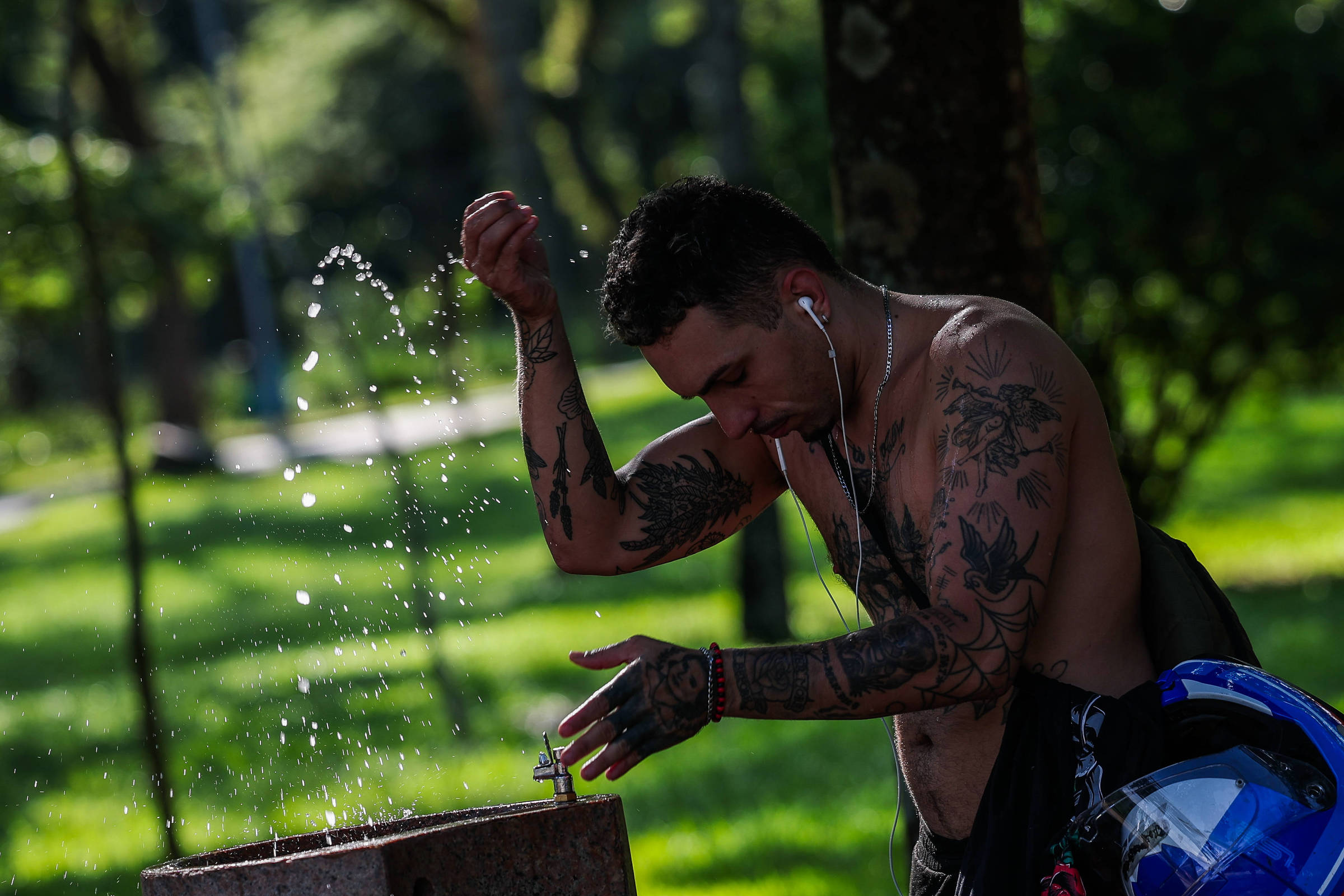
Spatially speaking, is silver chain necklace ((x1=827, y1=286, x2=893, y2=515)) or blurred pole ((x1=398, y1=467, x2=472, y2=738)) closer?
silver chain necklace ((x1=827, y1=286, x2=893, y2=515))

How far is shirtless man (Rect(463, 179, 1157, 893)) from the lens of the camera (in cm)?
235

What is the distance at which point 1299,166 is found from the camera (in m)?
10.7

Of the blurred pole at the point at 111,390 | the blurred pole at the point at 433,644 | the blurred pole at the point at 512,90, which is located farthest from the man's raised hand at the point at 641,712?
the blurred pole at the point at 512,90

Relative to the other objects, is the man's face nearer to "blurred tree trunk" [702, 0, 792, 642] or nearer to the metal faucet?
the metal faucet

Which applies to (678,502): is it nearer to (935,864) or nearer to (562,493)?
(562,493)

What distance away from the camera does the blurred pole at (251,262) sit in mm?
26562

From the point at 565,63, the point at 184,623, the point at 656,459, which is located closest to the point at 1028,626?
the point at 656,459

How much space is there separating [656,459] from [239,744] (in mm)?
7679

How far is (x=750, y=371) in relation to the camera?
2721 mm

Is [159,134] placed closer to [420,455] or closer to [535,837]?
[420,455]

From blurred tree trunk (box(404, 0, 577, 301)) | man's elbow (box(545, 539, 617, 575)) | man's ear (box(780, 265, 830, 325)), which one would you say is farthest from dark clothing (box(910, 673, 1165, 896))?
blurred tree trunk (box(404, 0, 577, 301))

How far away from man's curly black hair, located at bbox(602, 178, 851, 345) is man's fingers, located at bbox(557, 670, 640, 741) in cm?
70

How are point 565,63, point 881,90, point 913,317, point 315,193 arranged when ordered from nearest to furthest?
point 913,317, point 881,90, point 565,63, point 315,193

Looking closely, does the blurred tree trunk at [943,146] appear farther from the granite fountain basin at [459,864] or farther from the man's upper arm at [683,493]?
the granite fountain basin at [459,864]
